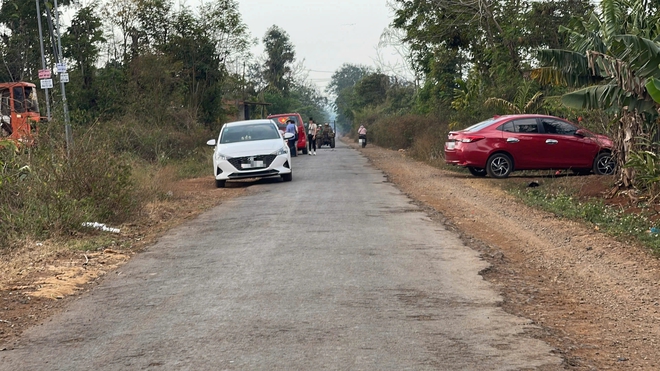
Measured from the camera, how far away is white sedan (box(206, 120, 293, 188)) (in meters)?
21.0

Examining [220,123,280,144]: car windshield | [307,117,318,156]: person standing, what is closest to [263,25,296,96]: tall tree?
[307,117,318,156]: person standing

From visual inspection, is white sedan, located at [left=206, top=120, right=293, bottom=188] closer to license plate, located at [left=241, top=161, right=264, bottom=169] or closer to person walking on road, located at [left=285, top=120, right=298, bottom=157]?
license plate, located at [left=241, top=161, right=264, bottom=169]

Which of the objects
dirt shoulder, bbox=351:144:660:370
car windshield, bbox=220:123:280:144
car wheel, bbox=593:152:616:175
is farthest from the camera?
car windshield, bbox=220:123:280:144

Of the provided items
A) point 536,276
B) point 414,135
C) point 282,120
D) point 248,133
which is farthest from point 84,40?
point 536,276

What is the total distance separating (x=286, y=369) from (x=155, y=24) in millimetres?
39829

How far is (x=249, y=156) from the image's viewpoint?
2105 centimetres

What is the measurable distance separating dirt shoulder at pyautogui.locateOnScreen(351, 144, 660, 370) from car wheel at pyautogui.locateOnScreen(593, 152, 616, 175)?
6.64m

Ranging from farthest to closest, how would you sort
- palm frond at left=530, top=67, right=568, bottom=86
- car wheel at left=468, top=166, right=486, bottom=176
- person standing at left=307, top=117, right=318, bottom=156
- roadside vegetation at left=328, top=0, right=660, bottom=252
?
person standing at left=307, top=117, right=318, bottom=156 < car wheel at left=468, top=166, right=486, bottom=176 < palm frond at left=530, top=67, right=568, bottom=86 < roadside vegetation at left=328, top=0, right=660, bottom=252

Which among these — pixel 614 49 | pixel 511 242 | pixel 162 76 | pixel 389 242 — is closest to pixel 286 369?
pixel 389 242

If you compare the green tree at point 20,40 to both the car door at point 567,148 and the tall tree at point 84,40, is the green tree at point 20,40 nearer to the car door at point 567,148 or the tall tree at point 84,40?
the tall tree at point 84,40

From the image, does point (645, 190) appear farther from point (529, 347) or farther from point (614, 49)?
point (529, 347)

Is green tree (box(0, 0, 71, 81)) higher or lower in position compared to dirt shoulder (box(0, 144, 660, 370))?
higher

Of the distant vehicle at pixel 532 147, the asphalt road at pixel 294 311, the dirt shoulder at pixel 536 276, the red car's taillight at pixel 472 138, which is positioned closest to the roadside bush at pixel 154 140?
the red car's taillight at pixel 472 138

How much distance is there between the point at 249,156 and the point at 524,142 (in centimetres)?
659
